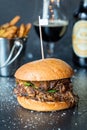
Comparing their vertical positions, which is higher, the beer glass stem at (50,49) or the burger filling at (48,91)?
the burger filling at (48,91)

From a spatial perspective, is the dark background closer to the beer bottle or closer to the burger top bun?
Answer: the beer bottle

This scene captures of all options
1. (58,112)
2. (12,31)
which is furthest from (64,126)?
(12,31)

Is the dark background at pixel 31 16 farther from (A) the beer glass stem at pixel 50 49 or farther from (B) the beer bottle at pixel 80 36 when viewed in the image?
(B) the beer bottle at pixel 80 36

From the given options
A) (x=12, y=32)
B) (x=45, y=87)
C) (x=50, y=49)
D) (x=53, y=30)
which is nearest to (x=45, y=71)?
(x=45, y=87)

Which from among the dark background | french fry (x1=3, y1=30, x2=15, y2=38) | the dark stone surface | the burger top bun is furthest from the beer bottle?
the burger top bun

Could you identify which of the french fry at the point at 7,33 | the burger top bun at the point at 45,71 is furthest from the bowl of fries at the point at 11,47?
the burger top bun at the point at 45,71
